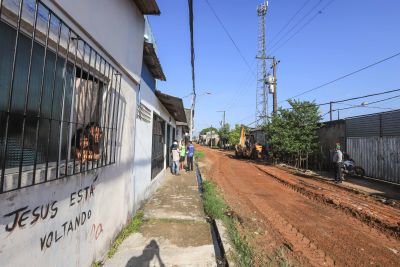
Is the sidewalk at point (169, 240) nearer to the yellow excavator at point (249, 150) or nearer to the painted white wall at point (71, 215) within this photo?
the painted white wall at point (71, 215)

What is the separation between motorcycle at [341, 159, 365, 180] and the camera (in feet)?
52.4

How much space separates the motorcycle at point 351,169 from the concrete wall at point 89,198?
507 inches

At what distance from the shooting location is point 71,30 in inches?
130

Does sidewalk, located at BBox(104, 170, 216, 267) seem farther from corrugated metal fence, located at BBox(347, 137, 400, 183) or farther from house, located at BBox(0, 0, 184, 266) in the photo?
corrugated metal fence, located at BBox(347, 137, 400, 183)

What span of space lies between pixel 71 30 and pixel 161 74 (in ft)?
21.9

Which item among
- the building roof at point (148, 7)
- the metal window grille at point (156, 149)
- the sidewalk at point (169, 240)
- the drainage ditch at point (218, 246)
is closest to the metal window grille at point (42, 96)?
the sidewalk at point (169, 240)

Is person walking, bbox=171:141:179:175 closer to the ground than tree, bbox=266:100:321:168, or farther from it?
closer to the ground

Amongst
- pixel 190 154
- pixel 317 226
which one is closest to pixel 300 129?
pixel 190 154

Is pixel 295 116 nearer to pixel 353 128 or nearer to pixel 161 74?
pixel 353 128

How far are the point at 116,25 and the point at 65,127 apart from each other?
7.54 ft

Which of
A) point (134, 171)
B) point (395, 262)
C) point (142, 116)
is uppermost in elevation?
point (142, 116)

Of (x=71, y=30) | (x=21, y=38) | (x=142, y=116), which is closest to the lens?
(x=21, y=38)

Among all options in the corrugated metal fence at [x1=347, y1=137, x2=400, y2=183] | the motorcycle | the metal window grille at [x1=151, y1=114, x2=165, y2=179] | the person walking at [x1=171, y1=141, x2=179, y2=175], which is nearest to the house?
the metal window grille at [x1=151, y1=114, x2=165, y2=179]

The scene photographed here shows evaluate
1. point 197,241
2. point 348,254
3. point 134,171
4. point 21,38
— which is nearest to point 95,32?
point 21,38
